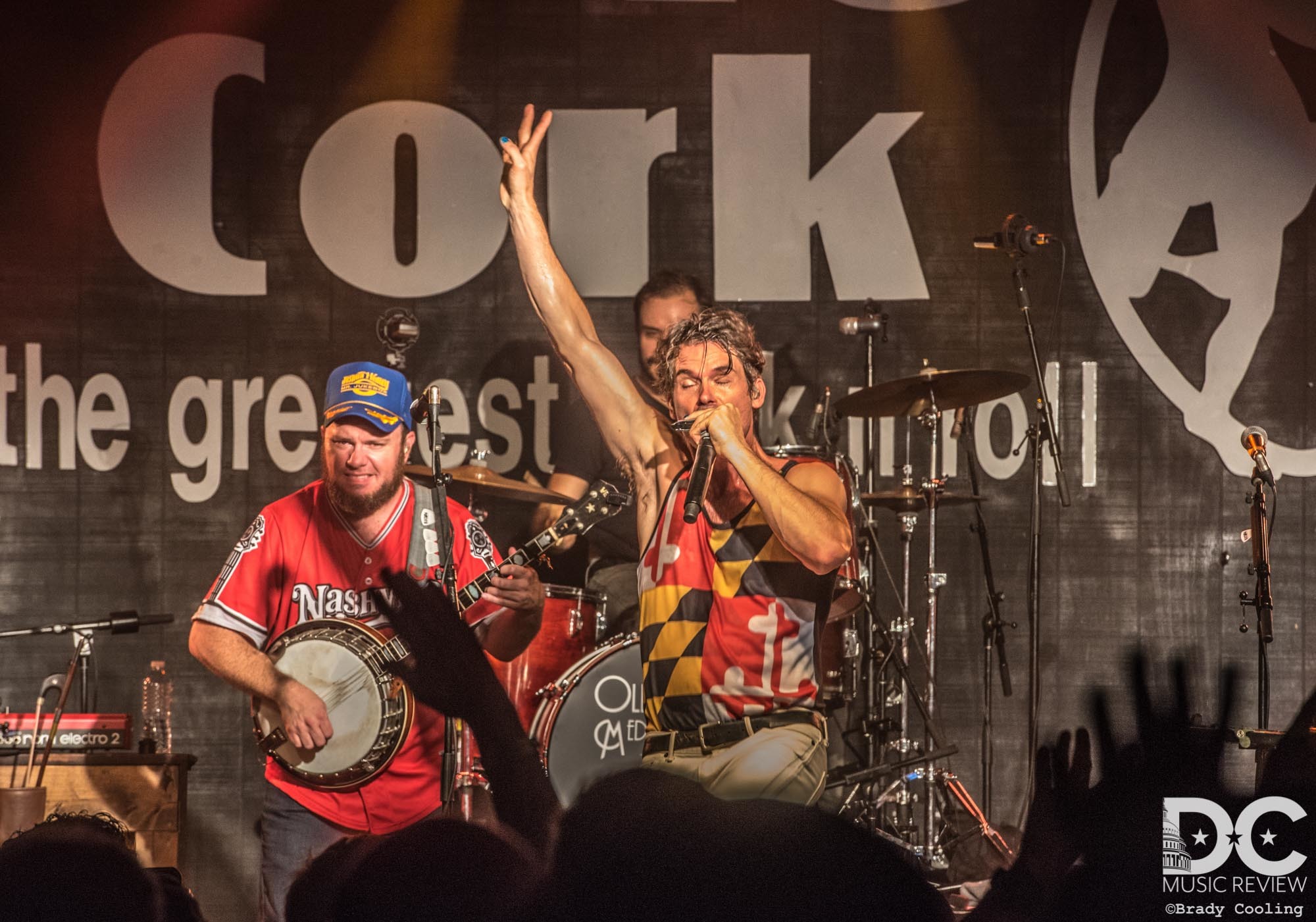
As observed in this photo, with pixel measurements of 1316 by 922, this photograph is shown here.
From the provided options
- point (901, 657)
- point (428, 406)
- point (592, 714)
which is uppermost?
point (428, 406)

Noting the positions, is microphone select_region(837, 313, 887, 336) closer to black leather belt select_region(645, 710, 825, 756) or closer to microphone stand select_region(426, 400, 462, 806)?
microphone stand select_region(426, 400, 462, 806)

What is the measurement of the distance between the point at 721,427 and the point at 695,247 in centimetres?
343

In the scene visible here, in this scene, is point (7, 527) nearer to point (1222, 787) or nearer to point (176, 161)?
point (176, 161)

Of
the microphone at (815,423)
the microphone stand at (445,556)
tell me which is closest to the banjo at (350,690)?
the microphone stand at (445,556)

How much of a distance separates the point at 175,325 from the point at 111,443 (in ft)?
2.11

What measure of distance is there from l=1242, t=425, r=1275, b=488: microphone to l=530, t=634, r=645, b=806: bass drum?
260 centimetres

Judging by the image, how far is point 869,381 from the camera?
6137 mm

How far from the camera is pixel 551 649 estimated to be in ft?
17.2

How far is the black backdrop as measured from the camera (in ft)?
20.6

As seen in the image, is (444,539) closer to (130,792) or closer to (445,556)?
(445,556)

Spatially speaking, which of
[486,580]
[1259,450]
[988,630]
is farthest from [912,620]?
[486,580]

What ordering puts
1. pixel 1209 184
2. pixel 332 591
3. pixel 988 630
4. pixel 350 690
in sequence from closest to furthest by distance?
1. pixel 350 690
2. pixel 332 591
3. pixel 988 630
4. pixel 1209 184

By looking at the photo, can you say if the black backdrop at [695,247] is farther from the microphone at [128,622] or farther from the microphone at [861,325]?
the microphone at [128,622]

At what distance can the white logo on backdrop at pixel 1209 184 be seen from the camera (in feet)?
20.5
